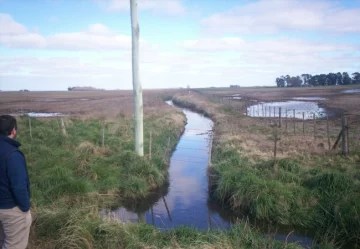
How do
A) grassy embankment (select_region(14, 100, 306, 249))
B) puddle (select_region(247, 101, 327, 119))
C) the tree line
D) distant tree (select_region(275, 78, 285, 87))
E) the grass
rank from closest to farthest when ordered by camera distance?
1. the grass
2. grassy embankment (select_region(14, 100, 306, 249))
3. puddle (select_region(247, 101, 327, 119))
4. the tree line
5. distant tree (select_region(275, 78, 285, 87))

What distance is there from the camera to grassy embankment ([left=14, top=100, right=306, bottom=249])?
588 cm

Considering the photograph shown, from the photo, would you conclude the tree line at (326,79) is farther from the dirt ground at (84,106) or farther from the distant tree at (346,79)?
the dirt ground at (84,106)

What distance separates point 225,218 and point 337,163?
5.31m

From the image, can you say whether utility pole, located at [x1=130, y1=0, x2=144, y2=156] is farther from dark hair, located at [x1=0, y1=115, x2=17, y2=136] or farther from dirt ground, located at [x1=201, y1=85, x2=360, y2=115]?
dirt ground, located at [x1=201, y1=85, x2=360, y2=115]

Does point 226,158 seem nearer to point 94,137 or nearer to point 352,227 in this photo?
point 352,227

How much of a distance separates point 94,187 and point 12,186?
654 centimetres

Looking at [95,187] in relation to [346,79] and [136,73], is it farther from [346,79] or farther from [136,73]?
[346,79]

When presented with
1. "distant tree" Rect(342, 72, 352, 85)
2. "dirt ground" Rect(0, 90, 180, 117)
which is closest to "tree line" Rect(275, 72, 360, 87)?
"distant tree" Rect(342, 72, 352, 85)

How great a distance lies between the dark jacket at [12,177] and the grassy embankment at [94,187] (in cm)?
184

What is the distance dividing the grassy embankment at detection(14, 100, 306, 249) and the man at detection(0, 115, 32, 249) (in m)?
1.41

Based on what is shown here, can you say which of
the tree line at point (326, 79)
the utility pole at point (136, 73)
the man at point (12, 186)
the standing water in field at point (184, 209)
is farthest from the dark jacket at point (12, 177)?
the tree line at point (326, 79)

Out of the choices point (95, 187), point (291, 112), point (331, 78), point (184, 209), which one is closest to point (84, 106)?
point (291, 112)

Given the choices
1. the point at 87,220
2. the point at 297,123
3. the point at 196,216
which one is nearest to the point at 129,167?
the point at 196,216

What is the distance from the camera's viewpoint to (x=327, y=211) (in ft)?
26.7
